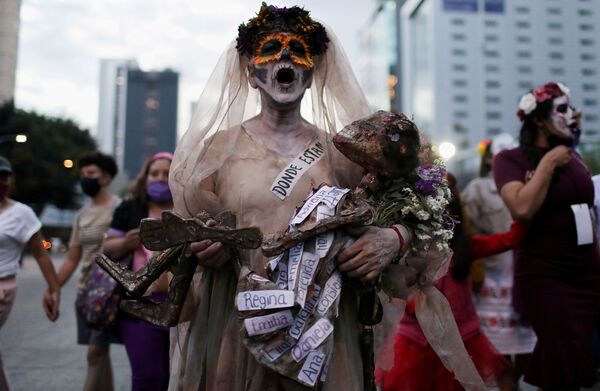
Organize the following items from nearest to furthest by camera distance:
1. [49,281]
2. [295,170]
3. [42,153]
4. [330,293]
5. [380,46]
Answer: [330,293], [295,170], [49,281], [42,153], [380,46]

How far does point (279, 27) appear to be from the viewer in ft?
8.57

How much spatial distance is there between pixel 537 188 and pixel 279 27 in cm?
204

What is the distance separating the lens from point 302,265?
2.13 m

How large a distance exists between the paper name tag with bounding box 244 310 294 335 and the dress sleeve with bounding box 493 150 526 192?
2.52 meters

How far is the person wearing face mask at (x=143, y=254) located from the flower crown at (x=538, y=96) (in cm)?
250

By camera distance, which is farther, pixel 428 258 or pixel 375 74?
pixel 375 74

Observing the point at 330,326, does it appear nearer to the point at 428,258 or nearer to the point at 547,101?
the point at 428,258

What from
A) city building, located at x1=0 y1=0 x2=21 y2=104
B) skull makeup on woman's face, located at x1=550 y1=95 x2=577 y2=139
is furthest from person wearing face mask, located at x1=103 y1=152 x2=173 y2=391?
city building, located at x1=0 y1=0 x2=21 y2=104

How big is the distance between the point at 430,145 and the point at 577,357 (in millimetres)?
1813

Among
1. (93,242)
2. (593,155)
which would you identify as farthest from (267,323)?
(593,155)

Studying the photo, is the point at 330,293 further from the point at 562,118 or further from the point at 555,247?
the point at 562,118

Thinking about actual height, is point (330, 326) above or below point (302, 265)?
below

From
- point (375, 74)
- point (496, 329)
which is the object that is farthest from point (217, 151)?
point (375, 74)

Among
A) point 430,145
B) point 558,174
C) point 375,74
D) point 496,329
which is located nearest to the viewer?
point 430,145
